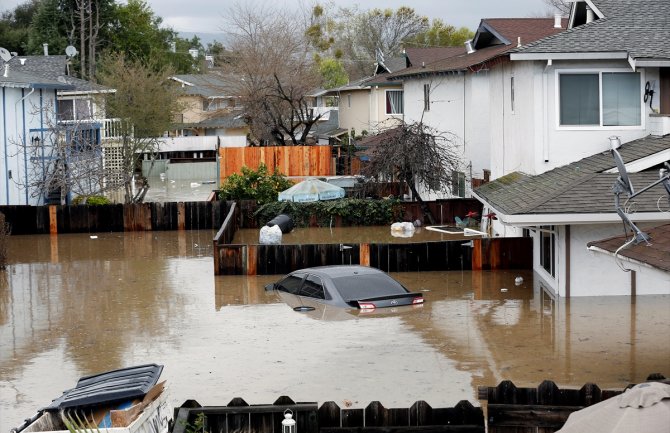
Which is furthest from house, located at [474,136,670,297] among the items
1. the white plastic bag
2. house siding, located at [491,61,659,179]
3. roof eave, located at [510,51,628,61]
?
the white plastic bag

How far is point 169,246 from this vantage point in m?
37.0

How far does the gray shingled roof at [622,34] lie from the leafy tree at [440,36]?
292 feet

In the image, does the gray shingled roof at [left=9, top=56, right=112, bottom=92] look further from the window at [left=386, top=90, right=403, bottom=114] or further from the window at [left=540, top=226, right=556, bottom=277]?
the window at [left=540, top=226, right=556, bottom=277]

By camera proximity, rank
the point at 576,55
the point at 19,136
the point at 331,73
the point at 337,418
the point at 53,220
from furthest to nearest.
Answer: the point at 331,73 → the point at 19,136 → the point at 53,220 → the point at 576,55 → the point at 337,418

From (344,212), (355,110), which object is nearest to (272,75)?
(355,110)

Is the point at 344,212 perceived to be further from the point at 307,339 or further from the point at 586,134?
the point at 307,339

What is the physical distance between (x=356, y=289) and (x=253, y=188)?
19263 millimetres

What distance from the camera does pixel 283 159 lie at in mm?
59281

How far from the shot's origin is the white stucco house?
81.6 ft

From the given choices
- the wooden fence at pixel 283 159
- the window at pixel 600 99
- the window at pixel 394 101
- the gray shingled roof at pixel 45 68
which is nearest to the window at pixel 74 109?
the gray shingled roof at pixel 45 68

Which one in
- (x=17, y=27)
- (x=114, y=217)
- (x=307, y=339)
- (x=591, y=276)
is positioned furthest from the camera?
(x=17, y=27)

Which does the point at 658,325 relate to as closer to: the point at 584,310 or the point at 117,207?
the point at 584,310

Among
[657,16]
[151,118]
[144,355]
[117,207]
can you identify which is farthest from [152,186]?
[144,355]

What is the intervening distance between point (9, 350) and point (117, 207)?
19.4m
